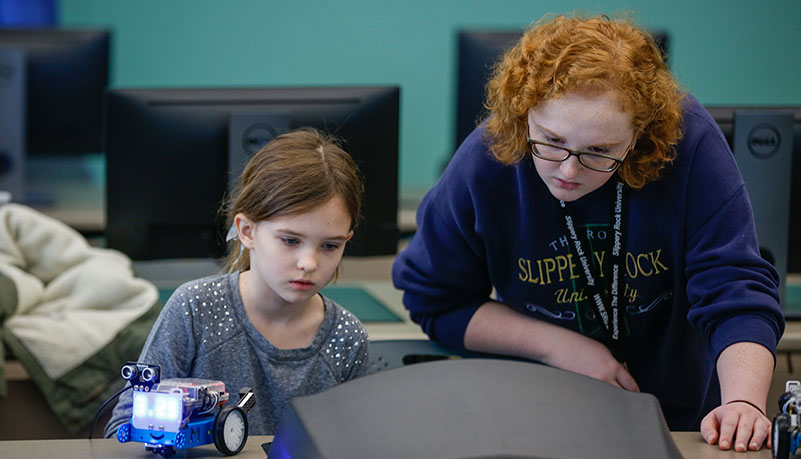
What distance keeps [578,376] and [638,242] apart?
578mm

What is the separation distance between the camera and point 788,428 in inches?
32.0

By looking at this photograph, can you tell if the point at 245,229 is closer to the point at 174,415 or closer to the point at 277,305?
the point at 277,305

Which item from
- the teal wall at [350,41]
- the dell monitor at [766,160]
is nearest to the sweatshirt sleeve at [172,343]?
the dell monitor at [766,160]

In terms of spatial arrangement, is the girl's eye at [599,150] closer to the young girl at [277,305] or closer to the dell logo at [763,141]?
the young girl at [277,305]

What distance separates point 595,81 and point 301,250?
0.42 m

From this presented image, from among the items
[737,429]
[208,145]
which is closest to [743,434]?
[737,429]

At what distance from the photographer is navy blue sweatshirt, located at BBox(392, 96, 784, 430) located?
1.16 m

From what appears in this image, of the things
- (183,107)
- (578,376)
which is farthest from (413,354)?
(183,107)

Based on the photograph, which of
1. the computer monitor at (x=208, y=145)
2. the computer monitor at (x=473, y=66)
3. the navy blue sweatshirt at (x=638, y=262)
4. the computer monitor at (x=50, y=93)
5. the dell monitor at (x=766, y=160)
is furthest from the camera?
the computer monitor at (x=50, y=93)

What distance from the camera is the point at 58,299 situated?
1909mm

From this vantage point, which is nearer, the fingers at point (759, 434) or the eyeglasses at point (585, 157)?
the fingers at point (759, 434)

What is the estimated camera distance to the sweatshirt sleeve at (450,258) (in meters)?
1.31

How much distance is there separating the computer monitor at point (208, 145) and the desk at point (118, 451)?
3.17 feet

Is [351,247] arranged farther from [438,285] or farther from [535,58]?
[535,58]
